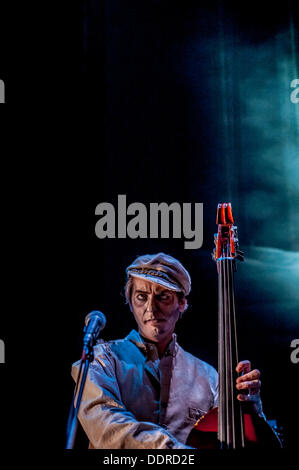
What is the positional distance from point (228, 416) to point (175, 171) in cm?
187

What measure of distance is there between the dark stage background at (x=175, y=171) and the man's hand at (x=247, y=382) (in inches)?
32.4

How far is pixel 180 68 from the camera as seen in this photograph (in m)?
3.54

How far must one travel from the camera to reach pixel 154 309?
2.54m

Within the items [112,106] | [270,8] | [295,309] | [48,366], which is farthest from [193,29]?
[48,366]

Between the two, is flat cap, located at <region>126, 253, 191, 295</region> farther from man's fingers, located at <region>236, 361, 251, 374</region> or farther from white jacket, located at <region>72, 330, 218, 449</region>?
man's fingers, located at <region>236, 361, 251, 374</region>

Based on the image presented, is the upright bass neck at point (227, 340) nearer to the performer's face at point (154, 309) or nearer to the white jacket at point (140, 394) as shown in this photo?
the white jacket at point (140, 394)

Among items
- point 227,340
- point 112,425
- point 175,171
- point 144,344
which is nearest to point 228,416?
point 227,340

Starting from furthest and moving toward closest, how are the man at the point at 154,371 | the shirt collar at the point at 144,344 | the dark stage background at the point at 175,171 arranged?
the dark stage background at the point at 175,171
the shirt collar at the point at 144,344
the man at the point at 154,371

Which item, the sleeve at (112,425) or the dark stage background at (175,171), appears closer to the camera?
the sleeve at (112,425)

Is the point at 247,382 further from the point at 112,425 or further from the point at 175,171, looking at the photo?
the point at 175,171

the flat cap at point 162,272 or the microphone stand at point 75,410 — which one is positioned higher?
the flat cap at point 162,272

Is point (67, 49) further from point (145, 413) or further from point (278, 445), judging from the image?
point (278, 445)

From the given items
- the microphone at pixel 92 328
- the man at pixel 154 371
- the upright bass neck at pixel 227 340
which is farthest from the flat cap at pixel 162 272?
the microphone at pixel 92 328

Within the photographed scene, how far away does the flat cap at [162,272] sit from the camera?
254 cm
